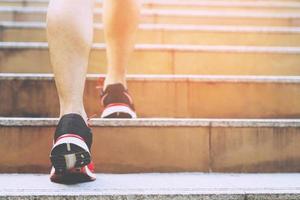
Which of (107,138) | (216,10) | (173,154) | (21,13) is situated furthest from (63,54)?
(216,10)

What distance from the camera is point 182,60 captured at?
2785 mm

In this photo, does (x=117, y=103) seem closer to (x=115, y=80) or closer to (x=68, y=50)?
(x=115, y=80)

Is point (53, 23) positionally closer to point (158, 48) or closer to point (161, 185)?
point (161, 185)

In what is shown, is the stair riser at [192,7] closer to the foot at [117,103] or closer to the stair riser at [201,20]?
the stair riser at [201,20]

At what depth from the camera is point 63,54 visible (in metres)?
1.51

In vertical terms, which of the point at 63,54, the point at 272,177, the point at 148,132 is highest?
the point at 63,54

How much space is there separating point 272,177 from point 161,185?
1.46 feet

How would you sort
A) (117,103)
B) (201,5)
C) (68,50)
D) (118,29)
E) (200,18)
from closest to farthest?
(68,50), (117,103), (118,29), (200,18), (201,5)

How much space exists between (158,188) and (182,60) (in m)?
1.46

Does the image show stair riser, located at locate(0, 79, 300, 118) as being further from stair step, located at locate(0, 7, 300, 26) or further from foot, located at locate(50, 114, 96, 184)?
stair step, located at locate(0, 7, 300, 26)

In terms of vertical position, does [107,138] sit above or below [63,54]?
below

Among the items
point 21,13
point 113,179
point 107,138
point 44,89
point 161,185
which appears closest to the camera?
point 161,185

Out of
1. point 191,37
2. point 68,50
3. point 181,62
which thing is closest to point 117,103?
point 68,50

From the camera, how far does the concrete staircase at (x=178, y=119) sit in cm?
151
